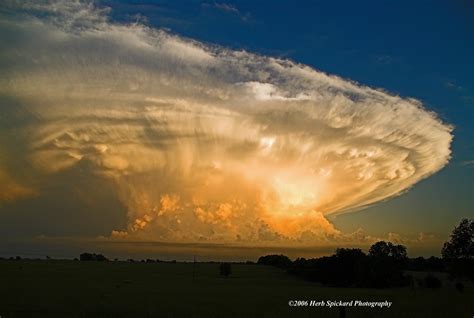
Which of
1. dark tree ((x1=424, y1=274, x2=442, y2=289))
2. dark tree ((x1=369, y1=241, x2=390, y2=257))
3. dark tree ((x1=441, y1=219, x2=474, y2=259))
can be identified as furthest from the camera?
dark tree ((x1=369, y1=241, x2=390, y2=257))

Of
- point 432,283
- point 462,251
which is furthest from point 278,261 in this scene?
point 462,251

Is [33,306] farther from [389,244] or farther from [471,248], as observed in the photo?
[389,244]

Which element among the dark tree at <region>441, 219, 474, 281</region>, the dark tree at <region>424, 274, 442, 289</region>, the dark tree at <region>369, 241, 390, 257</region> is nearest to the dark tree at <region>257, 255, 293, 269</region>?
the dark tree at <region>369, 241, 390, 257</region>

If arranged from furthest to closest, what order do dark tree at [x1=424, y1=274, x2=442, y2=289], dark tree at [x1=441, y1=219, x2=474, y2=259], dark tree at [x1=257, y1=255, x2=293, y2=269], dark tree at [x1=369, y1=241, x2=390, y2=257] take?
dark tree at [x1=257, y1=255, x2=293, y2=269] → dark tree at [x1=369, y1=241, x2=390, y2=257] → dark tree at [x1=424, y1=274, x2=442, y2=289] → dark tree at [x1=441, y1=219, x2=474, y2=259]

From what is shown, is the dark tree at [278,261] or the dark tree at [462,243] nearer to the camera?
the dark tree at [462,243]

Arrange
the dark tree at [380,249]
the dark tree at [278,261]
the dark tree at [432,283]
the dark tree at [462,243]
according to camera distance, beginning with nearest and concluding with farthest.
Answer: the dark tree at [462,243]
the dark tree at [432,283]
the dark tree at [380,249]
the dark tree at [278,261]

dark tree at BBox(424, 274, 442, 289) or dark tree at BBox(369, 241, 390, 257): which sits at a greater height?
dark tree at BBox(369, 241, 390, 257)

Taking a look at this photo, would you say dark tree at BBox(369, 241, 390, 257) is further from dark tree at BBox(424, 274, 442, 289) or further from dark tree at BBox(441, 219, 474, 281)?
dark tree at BBox(441, 219, 474, 281)

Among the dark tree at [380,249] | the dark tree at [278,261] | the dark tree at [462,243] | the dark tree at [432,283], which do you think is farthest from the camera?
the dark tree at [278,261]

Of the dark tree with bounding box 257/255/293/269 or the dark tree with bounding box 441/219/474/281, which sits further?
the dark tree with bounding box 257/255/293/269

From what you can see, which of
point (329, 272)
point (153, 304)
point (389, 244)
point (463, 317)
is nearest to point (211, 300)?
point (153, 304)

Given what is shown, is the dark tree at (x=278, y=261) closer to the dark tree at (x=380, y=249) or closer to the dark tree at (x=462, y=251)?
the dark tree at (x=380, y=249)

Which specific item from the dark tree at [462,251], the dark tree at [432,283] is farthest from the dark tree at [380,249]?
the dark tree at [462,251]

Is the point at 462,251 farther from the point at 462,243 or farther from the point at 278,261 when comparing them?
the point at 278,261
